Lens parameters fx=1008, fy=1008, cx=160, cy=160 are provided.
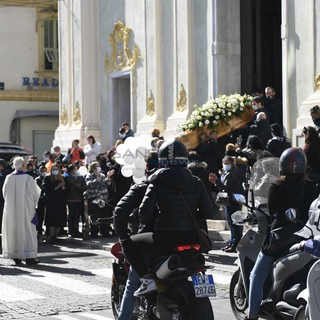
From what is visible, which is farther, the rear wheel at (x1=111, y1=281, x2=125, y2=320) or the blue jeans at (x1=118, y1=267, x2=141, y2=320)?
the rear wheel at (x1=111, y1=281, x2=125, y2=320)

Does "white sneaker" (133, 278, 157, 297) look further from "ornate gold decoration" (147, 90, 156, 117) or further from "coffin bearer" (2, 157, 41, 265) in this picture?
"ornate gold decoration" (147, 90, 156, 117)

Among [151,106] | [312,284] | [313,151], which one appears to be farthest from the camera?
[151,106]

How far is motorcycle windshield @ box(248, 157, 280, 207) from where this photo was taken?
10773mm

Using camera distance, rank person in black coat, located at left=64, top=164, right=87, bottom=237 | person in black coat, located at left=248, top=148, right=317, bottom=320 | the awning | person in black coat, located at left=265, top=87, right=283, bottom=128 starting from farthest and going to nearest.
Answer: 1. the awning
2. person in black coat, located at left=265, top=87, right=283, bottom=128
3. person in black coat, located at left=64, top=164, right=87, bottom=237
4. person in black coat, located at left=248, top=148, right=317, bottom=320

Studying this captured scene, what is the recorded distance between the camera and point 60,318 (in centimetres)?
1139

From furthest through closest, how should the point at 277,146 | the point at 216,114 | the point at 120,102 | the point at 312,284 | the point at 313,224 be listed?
the point at 120,102 → the point at 216,114 → the point at 277,146 → the point at 313,224 → the point at 312,284

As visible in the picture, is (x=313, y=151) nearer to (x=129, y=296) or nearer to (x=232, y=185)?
(x=232, y=185)

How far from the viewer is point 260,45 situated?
27.7 meters

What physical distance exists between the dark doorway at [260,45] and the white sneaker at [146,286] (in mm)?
17560

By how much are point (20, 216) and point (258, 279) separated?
871 centimetres

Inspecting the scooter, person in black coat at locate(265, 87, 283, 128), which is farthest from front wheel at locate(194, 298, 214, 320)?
person in black coat at locate(265, 87, 283, 128)

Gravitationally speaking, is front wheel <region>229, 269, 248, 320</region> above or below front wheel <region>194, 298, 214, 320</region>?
below

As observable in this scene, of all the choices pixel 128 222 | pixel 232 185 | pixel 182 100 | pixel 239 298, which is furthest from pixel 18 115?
pixel 128 222

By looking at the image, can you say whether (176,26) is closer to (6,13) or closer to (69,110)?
(69,110)
